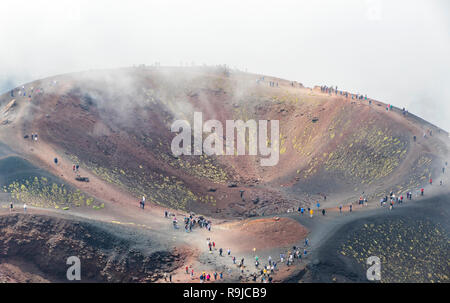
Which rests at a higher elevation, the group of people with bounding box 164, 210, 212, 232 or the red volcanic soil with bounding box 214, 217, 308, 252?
the group of people with bounding box 164, 210, 212, 232

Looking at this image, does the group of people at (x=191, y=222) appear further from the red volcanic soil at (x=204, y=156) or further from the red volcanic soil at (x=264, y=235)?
the red volcanic soil at (x=264, y=235)

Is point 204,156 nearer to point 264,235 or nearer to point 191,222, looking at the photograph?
point 191,222

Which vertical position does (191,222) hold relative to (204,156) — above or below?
below

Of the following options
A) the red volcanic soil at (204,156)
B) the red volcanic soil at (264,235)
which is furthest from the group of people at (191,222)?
the red volcanic soil at (264,235)

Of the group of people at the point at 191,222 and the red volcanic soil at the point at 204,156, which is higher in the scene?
the red volcanic soil at the point at 204,156

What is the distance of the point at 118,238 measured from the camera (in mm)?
68125

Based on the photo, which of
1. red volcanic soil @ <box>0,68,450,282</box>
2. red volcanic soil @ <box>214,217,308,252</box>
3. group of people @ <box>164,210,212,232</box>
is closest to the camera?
red volcanic soil @ <box>214,217,308,252</box>

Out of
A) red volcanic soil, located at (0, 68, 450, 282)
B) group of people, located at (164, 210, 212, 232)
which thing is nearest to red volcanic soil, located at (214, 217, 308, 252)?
red volcanic soil, located at (0, 68, 450, 282)

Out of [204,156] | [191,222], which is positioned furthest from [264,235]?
[204,156]

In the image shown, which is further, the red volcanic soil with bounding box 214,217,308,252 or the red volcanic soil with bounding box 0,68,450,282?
the red volcanic soil with bounding box 0,68,450,282

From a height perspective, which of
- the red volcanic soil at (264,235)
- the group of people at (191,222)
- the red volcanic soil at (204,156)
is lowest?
the red volcanic soil at (264,235)

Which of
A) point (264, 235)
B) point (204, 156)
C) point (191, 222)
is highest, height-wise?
point (204, 156)

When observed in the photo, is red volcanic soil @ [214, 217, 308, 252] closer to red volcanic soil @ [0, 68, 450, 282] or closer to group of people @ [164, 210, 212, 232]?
red volcanic soil @ [0, 68, 450, 282]

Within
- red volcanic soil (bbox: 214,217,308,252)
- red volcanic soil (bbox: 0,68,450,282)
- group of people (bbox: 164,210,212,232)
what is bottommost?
red volcanic soil (bbox: 214,217,308,252)
